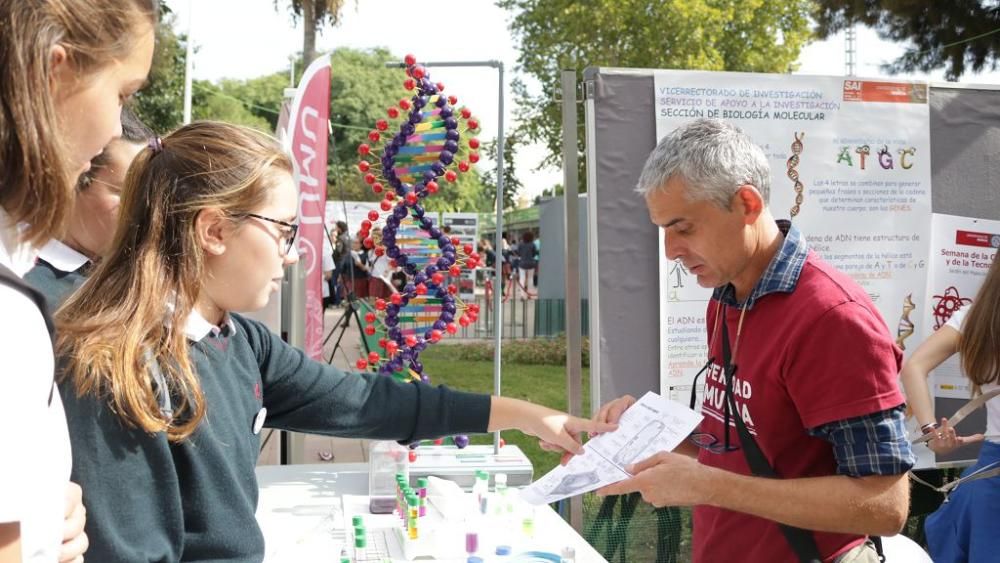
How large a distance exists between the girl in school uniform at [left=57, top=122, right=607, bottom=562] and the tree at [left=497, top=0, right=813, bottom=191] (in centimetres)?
1522

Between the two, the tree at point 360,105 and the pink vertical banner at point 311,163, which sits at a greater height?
the tree at point 360,105

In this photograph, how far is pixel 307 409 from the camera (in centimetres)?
197

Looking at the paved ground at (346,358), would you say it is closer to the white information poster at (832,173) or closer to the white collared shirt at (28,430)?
the white information poster at (832,173)

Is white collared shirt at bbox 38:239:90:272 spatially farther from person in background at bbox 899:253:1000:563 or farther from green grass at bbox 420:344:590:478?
green grass at bbox 420:344:590:478

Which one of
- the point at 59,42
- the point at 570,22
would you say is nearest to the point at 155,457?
the point at 59,42

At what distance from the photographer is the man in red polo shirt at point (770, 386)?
5.32ft

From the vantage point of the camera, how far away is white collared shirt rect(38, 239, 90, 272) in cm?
202

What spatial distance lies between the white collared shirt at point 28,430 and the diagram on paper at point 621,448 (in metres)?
1.21

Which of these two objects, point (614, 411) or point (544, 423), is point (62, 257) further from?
point (614, 411)

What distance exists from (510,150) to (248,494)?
15774 mm

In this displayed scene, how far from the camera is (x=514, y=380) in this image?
1013cm

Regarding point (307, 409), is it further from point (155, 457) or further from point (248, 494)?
point (155, 457)

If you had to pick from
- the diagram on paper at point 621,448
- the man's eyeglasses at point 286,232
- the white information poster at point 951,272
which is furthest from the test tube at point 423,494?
the white information poster at point 951,272

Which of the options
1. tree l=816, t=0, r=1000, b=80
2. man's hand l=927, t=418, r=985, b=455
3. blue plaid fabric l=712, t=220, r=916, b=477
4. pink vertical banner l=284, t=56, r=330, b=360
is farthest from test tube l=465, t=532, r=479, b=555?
tree l=816, t=0, r=1000, b=80
